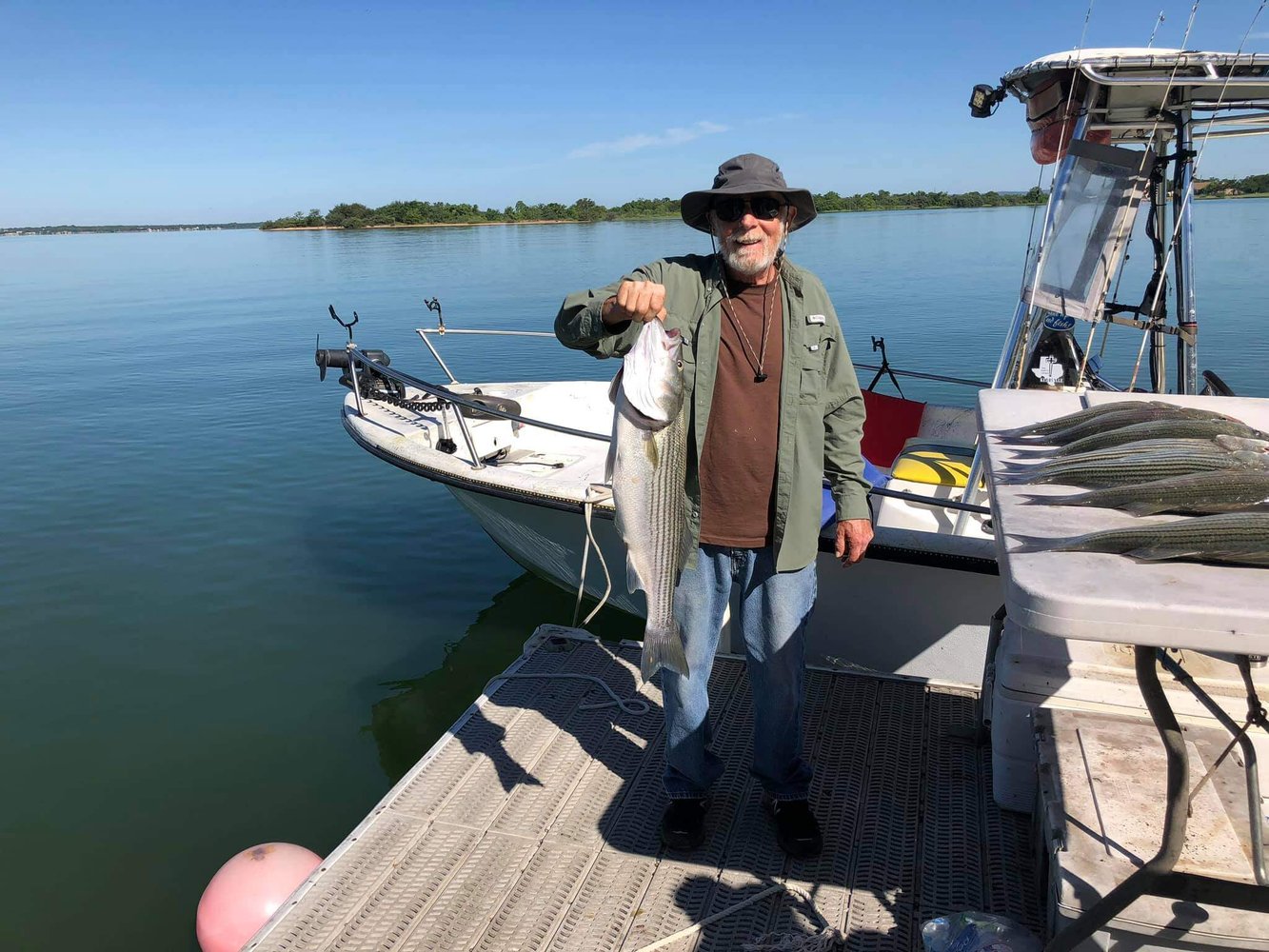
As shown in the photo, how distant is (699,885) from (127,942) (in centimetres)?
289

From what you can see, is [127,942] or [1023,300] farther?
[1023,300]

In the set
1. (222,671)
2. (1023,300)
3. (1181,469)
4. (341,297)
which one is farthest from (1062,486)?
(341,297)

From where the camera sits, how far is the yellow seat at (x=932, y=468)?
5.43 m

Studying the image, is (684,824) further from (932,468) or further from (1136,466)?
(932,468)

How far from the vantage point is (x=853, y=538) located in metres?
2.94

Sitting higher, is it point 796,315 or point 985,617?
point 796,315

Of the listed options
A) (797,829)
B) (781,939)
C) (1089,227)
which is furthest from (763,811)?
(1089,227)

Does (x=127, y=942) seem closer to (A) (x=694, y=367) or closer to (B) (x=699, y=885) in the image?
(B) (x=699, y=885)

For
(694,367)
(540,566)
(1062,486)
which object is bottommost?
(540,566)

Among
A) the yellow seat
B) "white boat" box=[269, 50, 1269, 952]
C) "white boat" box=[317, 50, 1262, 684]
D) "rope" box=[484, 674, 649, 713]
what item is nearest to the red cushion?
"white boat" box=[317, 50, 1262, 684]

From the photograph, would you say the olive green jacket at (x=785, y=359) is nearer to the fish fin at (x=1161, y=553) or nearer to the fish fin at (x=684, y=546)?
the fish fin at (x=684, y=546)

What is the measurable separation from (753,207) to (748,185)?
7cm

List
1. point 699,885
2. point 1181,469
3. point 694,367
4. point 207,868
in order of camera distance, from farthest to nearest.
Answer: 1. point 207,868
2. point 699,885
3. point 694,367
4. point 1181,469

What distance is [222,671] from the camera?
6.20 meters
